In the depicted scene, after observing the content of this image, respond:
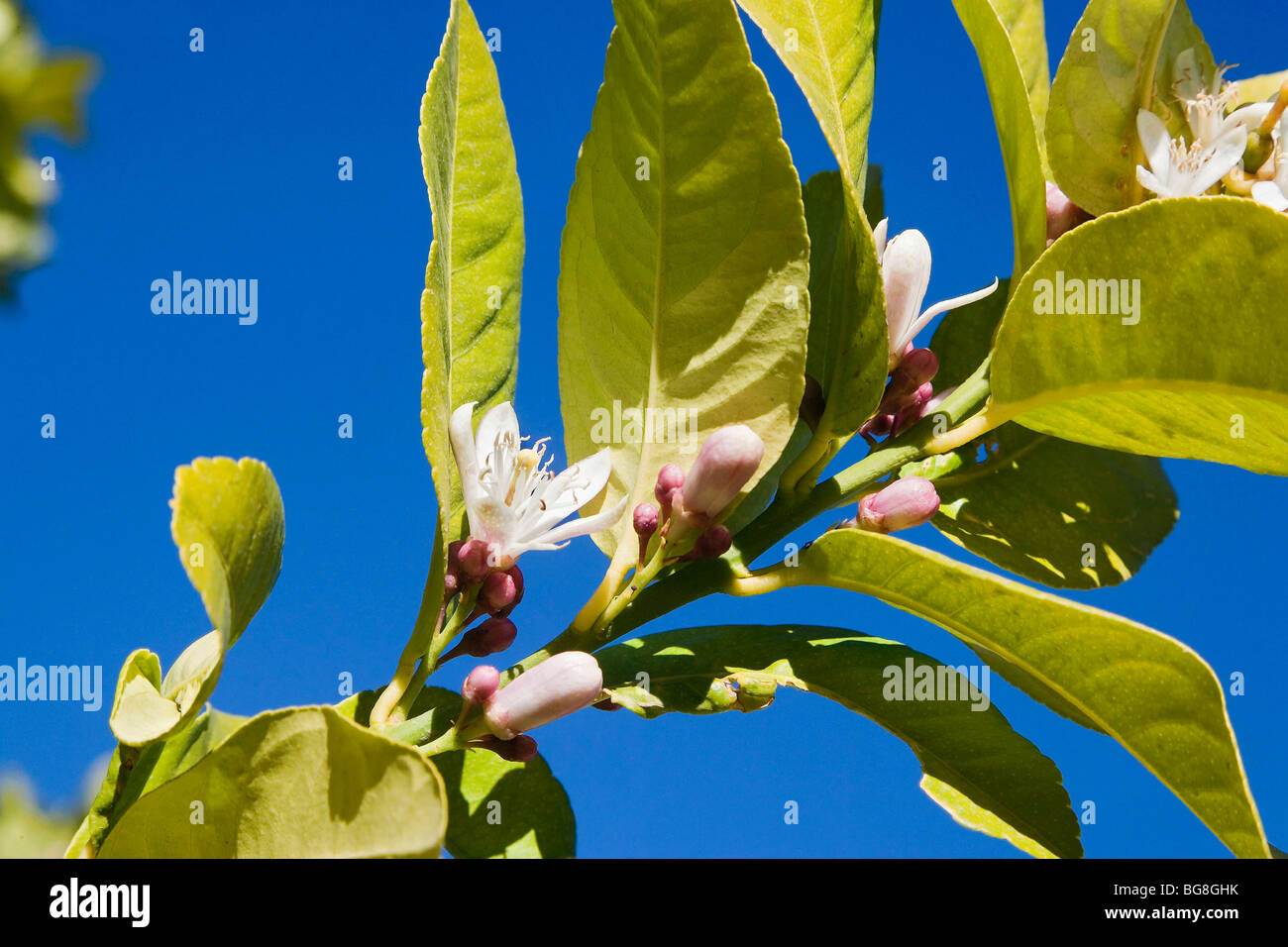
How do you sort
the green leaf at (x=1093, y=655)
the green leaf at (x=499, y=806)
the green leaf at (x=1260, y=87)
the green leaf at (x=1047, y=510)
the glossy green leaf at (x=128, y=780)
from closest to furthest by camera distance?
the green leaf at (x=1093, y=655) → the glossy green leaf at (x=128, y=780) → the green leaf at (x=499, y=806) → the green leaf at (x=1047, y=510) → the green leaf at (x=1260, y=87)

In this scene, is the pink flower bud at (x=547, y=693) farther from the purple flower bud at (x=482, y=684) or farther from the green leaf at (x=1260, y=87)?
the green leaf at (x=1260, y=87)

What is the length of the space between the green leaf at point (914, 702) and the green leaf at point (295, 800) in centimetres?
31

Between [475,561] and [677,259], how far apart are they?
1.11ft

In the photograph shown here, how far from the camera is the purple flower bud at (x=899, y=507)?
3.41 ft

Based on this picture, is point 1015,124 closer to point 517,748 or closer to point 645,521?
point 645,521

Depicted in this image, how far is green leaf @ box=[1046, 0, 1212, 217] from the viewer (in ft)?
3.81

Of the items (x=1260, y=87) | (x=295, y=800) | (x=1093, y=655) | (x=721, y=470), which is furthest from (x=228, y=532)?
(x=1260, y=87)

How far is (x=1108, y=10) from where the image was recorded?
116cm

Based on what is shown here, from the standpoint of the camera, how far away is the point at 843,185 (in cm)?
103

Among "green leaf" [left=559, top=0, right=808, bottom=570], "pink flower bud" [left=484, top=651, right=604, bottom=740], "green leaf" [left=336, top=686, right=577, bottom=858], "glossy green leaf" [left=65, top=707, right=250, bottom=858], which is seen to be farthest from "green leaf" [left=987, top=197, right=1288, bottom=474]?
"glossy green leaf" [left=65, top=707, right=250, bottom=858]

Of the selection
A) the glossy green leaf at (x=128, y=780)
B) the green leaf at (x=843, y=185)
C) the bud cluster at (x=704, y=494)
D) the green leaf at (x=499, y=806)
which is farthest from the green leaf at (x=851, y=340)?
the glossy green leaf at (x=128, y=780)
